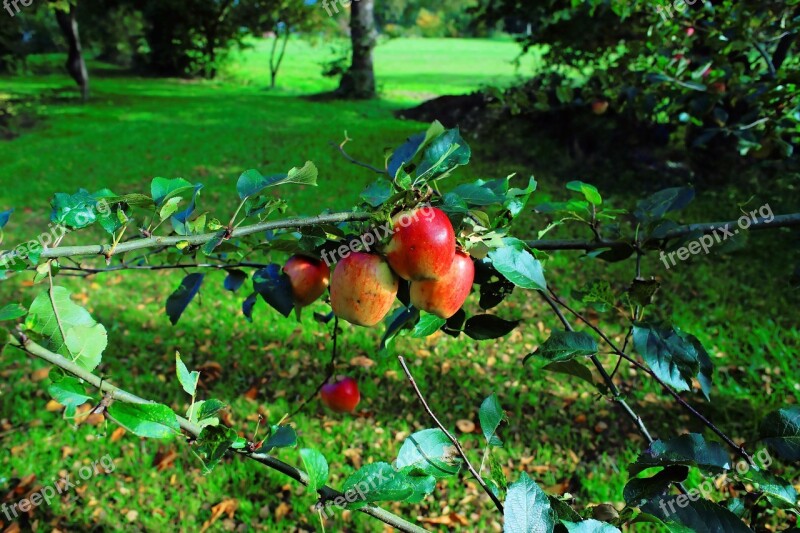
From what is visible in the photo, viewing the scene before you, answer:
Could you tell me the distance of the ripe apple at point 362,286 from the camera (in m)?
0.67

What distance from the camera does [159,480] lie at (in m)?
2.07

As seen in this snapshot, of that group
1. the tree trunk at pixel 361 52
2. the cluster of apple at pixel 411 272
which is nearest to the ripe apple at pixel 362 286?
the cluster of apple at pixel 411 272

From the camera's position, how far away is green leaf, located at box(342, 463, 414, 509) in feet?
1.95

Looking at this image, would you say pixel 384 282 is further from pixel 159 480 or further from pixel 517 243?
pixel 159 480

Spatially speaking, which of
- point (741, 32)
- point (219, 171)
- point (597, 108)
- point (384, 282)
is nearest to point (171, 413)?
point (384, 282)

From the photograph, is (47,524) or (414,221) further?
(47,524)

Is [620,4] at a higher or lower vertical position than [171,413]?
higher

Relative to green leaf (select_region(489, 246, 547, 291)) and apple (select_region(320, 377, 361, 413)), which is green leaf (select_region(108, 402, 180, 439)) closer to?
green leaf (select_region(489, 246, 547, 291))

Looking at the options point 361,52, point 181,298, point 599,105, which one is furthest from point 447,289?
point 361,52

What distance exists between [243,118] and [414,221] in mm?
8075

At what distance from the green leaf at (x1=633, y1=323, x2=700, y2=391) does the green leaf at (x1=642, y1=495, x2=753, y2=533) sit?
0.16 metres

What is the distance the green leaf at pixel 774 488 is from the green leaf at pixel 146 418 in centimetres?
64

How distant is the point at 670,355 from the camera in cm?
74

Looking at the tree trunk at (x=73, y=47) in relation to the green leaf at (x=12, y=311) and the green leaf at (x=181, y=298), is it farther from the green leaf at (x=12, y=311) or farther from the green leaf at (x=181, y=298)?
the green leaf at (x=12, y=311)
